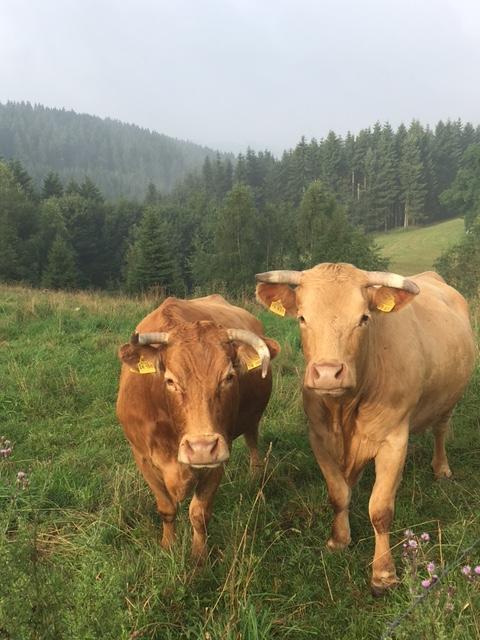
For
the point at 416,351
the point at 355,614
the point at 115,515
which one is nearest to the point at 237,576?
the point at 355,614

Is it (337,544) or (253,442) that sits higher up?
(253,442)

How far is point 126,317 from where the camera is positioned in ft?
36.5

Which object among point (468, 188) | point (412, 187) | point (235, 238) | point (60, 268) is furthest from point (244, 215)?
point (412, 187)

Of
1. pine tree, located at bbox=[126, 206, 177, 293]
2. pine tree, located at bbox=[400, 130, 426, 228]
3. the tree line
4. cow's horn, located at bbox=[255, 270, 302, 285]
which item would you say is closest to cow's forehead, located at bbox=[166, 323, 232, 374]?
cow's horn, located at bbox=[255, 270, 302, 285]

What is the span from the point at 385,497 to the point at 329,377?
1239 mm

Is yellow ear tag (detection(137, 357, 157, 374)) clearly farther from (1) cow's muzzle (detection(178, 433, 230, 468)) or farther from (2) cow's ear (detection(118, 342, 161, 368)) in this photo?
(1) cow's muzzle (detection(178, 433, 230, 468))

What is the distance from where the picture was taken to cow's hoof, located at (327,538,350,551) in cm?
387

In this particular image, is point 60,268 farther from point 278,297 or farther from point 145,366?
point 145,366

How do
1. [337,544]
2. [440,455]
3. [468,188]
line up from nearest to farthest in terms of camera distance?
[337,544] → [440,455] → [468,188]

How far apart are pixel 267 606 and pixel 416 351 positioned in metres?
2.26

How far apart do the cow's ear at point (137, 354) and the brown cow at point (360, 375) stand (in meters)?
Result: 1.02

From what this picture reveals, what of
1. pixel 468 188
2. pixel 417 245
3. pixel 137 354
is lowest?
pixel 417 245

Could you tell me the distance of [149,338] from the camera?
3.24 metres

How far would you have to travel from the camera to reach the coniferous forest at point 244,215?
152 feet
